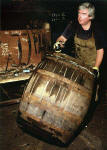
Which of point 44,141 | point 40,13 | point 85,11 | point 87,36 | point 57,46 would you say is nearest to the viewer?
point 44,141

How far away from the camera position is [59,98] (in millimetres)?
2102

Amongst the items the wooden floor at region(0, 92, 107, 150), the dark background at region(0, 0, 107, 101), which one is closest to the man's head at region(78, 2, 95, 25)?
the dark background at region(0, 0, 107, 101)

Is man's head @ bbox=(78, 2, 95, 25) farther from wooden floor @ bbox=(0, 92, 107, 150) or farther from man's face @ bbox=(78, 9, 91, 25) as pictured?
wooden floor @ bbox=(0, 92, 107, 150)

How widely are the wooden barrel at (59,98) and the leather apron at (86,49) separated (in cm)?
145

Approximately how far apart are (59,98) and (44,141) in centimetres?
123

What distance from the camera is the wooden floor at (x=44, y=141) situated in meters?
2.76

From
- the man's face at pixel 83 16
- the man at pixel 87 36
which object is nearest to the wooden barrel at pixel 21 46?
the man at pixel 87 36

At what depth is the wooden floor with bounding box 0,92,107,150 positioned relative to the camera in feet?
9.05

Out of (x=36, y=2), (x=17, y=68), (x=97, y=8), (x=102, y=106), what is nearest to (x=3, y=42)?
(x=17, y=68)

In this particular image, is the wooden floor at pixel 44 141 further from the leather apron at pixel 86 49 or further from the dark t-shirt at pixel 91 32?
the dark t-shirt at pixel 91 32

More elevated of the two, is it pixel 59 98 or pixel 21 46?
pixel 21 46

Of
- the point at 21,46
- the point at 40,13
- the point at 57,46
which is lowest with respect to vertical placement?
the point at 21,46

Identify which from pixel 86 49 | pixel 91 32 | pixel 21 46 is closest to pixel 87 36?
pixel 91 32

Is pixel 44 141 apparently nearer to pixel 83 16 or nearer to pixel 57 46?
pixel 57 46
